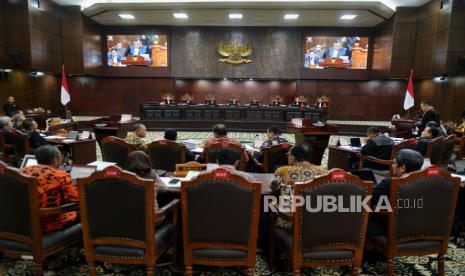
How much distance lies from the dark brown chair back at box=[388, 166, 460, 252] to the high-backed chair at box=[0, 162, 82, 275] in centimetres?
224

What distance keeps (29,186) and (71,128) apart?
6624 mm

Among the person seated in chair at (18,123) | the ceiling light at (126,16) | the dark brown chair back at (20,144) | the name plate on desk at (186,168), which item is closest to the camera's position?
the name plate on desk at (186,168)

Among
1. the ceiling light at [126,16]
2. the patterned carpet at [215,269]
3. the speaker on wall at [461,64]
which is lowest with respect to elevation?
the patterned carpet at [215,269]

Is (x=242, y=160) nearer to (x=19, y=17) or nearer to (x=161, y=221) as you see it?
(x=161, y=221)

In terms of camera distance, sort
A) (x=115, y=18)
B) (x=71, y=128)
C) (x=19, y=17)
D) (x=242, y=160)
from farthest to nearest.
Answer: (x=115, y=18) → (x=19, y=17) → (x=71, y=128) → (x=242, y=160)

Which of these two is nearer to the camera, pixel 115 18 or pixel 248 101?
pixel 115 18

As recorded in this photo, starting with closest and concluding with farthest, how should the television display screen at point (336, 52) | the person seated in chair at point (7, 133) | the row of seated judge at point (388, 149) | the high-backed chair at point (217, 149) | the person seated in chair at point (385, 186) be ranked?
the person seated in chair at point (385, 186)
the high-backed chair at point (217, 149)
the row of seated judge at point (388, 149)
the person seated in chair at point (7, 133)
the television display screen at point (336, 52)

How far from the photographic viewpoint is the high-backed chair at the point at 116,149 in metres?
4.14

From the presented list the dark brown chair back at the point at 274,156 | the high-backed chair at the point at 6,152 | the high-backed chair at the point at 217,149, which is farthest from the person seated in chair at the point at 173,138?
the high-backed chair at the point at 6,152

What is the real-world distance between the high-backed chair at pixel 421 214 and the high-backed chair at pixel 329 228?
27cm

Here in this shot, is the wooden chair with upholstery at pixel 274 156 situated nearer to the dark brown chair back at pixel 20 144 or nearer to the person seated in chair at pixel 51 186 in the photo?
the person seated in chair at pixel 51 186

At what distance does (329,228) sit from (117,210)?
4.43 feet

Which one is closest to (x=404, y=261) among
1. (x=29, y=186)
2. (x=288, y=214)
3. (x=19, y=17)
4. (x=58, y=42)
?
(x=288, y=214)

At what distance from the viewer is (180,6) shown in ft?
38.7
